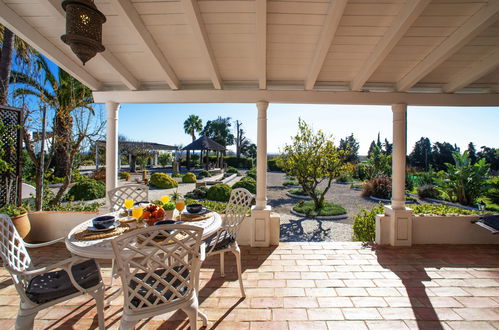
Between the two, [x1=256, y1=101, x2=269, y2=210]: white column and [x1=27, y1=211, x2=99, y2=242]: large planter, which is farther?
[x1=27, y1=211, x2=99, y2=242]: large planter

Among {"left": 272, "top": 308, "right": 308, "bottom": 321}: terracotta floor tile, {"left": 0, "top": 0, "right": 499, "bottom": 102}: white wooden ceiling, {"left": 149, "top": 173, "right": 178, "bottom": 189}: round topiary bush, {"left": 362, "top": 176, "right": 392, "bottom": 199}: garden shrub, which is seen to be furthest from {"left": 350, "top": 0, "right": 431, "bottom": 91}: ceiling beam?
{"left": 149, "top": 173, "right": 178, "bottom": 189}: round topiary bush

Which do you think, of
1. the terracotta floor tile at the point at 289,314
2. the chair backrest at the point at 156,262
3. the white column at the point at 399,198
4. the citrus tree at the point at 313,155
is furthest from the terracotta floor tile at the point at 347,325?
the citrus tree at the point at 313,155

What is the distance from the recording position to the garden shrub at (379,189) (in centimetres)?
1030

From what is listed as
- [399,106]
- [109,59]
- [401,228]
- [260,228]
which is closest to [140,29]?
[109,59]

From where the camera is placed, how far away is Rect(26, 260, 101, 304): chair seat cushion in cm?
170

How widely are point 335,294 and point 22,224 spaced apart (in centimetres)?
472

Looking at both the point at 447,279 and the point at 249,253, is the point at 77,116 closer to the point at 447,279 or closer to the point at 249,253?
the point at 249,253

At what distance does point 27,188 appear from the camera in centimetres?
636

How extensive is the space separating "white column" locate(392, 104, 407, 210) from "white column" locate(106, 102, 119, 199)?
467cm

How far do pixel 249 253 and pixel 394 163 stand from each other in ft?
9.62

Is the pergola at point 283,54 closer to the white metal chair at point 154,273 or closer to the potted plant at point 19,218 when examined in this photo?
the potted plant at point 19,218

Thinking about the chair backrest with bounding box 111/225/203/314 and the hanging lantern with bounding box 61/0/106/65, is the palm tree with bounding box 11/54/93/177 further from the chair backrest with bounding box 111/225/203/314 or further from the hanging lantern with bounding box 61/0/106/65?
the chair backrest with bounding box 111/225/203/314

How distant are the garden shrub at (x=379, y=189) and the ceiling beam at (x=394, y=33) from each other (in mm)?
8535

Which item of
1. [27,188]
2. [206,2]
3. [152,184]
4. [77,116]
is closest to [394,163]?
[206,2]
